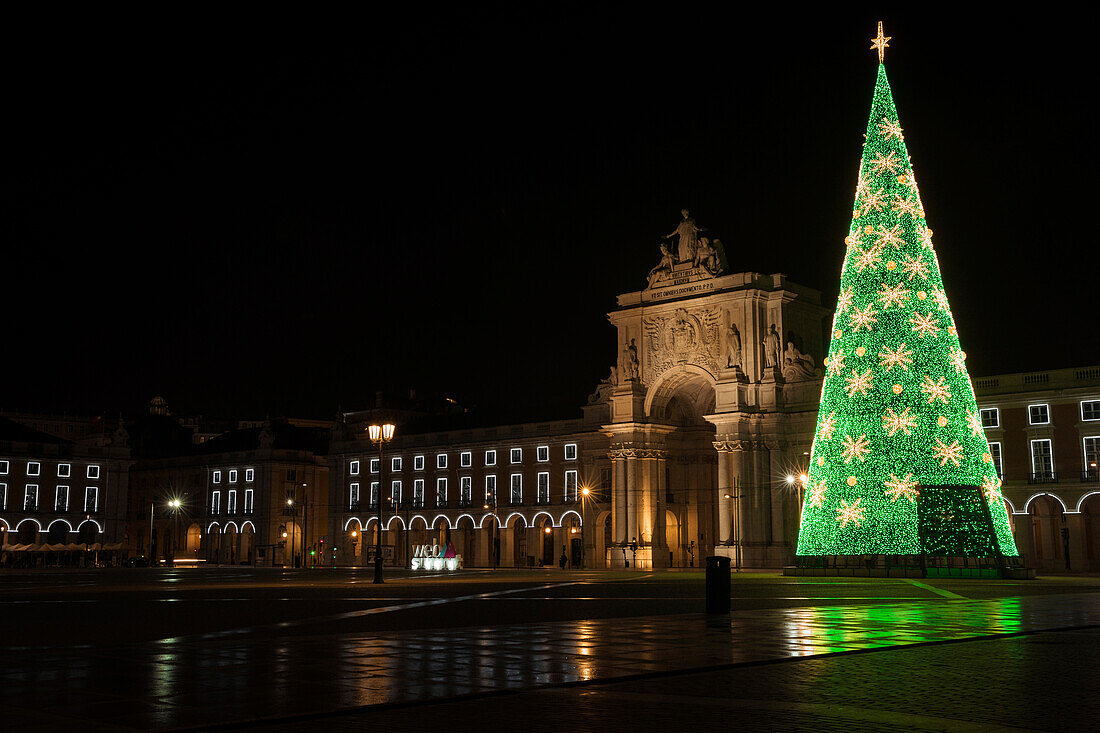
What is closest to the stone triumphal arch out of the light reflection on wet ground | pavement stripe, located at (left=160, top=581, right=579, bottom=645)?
pavement stripe, located at (left=160, top=581, right=579, bottom=645)

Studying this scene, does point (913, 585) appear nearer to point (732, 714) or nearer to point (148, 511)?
point (732, 714)

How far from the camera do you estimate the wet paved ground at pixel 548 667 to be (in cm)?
1035

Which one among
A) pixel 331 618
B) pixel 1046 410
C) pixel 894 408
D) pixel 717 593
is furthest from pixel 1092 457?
pixel 331 618

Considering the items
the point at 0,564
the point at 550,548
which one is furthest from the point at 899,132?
the point at 0,564

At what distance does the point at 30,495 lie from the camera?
11744 cm

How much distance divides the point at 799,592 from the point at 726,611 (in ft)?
38.5

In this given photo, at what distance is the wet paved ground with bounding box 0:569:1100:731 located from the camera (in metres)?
10.4

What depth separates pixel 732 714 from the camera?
1037 cm

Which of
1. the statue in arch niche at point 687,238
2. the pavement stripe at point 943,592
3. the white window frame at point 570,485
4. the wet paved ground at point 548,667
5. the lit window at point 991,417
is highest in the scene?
the statue in arch niche at point 687,238

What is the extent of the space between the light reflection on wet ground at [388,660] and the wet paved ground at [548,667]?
1.8 inches

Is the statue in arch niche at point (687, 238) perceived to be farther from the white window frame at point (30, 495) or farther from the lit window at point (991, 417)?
the white window frame at point (30, 495)

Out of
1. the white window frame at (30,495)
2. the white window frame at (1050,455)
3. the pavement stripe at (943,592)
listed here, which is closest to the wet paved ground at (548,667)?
the pavement stripe at (943,592)

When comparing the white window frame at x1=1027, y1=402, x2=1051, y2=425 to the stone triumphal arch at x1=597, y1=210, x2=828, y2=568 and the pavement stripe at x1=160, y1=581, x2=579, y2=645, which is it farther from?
the pavement stripe at x1=160, y1=581, x2=579, y2=645

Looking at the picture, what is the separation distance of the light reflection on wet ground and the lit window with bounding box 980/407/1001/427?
51801mm
